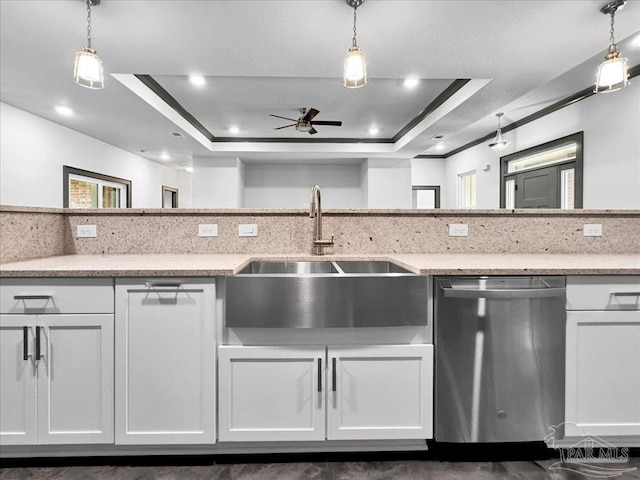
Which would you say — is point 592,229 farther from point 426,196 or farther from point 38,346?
point 426,196

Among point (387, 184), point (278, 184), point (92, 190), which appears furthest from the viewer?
point (278, 184)

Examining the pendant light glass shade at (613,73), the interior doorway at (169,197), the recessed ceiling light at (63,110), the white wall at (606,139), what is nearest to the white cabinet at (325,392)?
the pendant light glass shade at (613,73)

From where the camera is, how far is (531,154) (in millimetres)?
4703

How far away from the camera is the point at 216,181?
641 cm

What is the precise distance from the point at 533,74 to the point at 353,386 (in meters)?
3.25

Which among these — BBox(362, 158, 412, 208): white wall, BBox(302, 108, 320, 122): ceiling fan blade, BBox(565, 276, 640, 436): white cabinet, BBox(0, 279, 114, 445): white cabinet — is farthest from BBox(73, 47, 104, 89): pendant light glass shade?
BBox(362, 158, 412, 208): white wall

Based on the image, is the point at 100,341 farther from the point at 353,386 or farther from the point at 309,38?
the point at 309,38

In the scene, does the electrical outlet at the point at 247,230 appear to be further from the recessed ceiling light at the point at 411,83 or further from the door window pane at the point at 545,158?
the door window pane at the point at 545,158

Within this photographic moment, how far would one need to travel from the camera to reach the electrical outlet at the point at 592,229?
6.48 ft

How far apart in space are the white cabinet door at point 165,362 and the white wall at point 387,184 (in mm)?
5498

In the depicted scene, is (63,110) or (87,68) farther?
(63,110)

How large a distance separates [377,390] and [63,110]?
4.81 meters

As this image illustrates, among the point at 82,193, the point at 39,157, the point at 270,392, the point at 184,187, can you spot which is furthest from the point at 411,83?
the point at 184,187

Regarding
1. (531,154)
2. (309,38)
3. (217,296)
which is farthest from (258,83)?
(531,154)
